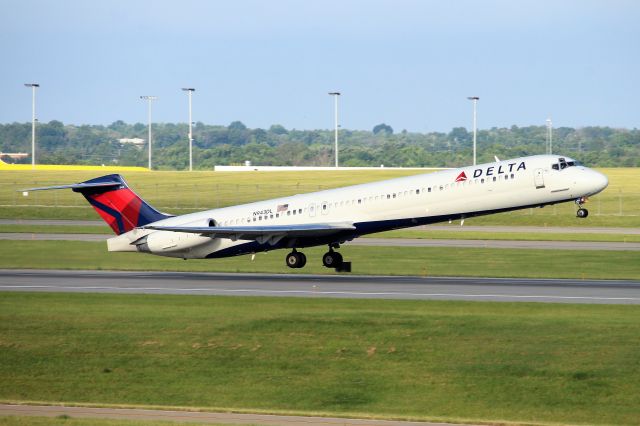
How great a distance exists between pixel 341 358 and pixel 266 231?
19296 mm

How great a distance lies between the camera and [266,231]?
51.2m

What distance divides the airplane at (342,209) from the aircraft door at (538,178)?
0.14 feet

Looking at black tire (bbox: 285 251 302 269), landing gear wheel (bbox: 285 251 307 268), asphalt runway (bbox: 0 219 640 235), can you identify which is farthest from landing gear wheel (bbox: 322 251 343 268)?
asphalt runway (bbox: 0 219 640 235)

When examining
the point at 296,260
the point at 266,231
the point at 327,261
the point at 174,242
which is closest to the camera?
the point at 266,231

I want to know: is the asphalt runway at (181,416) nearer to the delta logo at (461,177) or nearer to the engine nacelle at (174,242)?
the delta logo at (461,177)

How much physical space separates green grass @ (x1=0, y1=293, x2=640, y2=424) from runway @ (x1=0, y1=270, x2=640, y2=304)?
9.75ft

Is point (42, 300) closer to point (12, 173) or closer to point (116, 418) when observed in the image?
point (116, 418)

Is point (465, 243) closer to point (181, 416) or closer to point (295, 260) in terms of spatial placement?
point (295, 260)

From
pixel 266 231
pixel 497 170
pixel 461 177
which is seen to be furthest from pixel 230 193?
pixel 497 170

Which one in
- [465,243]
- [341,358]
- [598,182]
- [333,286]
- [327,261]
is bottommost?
[341,358]

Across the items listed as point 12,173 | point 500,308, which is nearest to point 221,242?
point 500,308

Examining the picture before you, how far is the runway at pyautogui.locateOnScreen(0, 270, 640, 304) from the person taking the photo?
1678 inches

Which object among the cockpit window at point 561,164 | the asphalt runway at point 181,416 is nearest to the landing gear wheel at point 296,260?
the cockpit window at point 561,164

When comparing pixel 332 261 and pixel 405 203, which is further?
pixel 332 261
